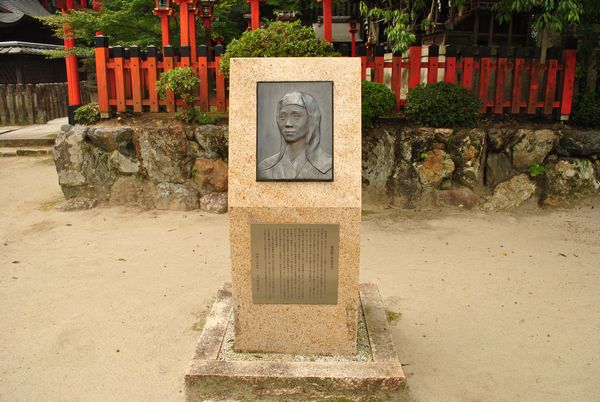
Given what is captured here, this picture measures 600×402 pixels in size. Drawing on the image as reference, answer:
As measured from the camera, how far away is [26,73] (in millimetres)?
18484

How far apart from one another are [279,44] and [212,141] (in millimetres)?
1801

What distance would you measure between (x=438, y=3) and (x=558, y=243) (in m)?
6.73

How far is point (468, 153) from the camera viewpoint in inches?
319

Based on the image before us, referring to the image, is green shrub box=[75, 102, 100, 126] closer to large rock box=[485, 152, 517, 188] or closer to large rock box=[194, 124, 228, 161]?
large rock box=[194, 124, 228, 161]

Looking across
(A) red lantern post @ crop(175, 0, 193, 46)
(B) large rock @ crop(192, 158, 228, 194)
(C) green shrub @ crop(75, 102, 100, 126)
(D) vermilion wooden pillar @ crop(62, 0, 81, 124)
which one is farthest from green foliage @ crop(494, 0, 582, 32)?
(D) vermilion wooden pillar @ crop(62, 0, 81, 124)

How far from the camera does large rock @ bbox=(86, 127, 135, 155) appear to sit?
836 centimetres

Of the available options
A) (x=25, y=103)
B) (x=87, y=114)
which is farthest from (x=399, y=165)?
(x=25, y=103)

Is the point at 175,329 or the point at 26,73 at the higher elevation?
the point at 26,73

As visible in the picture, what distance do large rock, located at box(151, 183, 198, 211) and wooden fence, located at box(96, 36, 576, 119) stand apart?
137cm

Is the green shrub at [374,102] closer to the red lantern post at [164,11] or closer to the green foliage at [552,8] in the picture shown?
the green foliage at [552,8]

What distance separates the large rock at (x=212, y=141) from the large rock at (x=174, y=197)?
2.10 feet

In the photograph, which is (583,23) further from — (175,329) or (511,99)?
(175,329)

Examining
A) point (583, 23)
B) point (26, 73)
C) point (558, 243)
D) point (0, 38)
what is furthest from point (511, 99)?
point (0, 38)

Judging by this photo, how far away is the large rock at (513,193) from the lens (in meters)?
8.16
